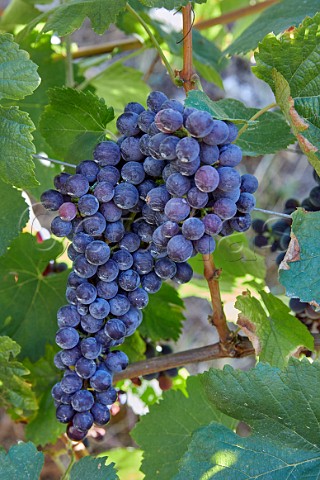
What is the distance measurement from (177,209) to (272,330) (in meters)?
0.41

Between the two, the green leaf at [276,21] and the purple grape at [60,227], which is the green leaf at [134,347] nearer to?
the purple grape at [60,227]

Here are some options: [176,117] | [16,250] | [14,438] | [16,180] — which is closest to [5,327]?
[16,250]

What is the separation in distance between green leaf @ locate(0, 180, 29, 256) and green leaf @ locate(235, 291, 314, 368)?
0.40 meters

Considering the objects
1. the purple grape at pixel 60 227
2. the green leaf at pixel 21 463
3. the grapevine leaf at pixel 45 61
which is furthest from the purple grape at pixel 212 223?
the grapevine leaf at pixel 45 61

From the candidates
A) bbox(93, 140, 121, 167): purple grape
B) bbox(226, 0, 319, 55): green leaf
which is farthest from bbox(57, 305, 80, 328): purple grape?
bbox(226, 0, 319, 55): green leaf

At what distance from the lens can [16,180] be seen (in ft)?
3.26

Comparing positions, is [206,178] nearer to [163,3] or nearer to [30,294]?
[163,3]

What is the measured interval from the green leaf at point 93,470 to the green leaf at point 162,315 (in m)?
0.45

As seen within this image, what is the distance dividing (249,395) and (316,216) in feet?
0.91

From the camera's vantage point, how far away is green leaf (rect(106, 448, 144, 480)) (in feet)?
6.08

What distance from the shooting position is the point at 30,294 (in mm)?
1442

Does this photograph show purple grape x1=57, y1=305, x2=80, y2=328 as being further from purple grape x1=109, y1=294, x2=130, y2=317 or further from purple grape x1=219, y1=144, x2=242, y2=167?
purple grape x1=219, y1=144, x2=242, y2=167

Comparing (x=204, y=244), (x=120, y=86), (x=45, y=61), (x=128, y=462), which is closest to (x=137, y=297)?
(x=204, y=244)

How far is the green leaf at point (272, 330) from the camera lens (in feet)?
3.77
